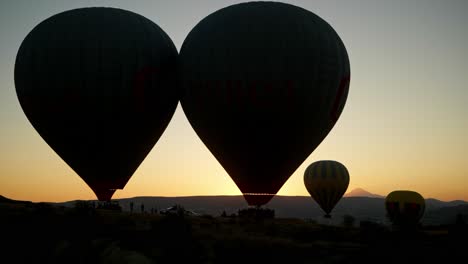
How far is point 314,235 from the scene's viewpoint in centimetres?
4028

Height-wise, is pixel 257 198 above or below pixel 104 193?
below

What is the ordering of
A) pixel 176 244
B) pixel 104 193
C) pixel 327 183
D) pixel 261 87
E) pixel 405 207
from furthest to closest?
1. pixel 327 183
2. pixel 405 207
3. pixel 104 193
4. pixel 261 87
5. pixel 176 244

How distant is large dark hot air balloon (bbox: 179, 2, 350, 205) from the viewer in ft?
116

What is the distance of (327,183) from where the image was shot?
64.8 meters

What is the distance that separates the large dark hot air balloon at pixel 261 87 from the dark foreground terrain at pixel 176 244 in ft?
15.0

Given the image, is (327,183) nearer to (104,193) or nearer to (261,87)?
(104,193)

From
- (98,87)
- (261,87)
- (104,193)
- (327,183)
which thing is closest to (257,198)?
(261,87)

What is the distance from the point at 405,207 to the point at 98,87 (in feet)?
117

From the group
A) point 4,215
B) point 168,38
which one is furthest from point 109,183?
point 168,38

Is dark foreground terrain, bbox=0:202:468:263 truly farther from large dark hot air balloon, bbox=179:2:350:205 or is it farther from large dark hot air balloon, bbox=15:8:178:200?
large dark hot air balloon, bbox=179:2:350:205

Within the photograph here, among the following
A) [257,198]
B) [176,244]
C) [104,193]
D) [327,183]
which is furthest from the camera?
[327,183]

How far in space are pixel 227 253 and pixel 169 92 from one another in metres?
12.3

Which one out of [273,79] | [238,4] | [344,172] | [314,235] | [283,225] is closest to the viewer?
[273,79]

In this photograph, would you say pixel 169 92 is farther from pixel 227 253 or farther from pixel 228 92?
pixel 227 253
